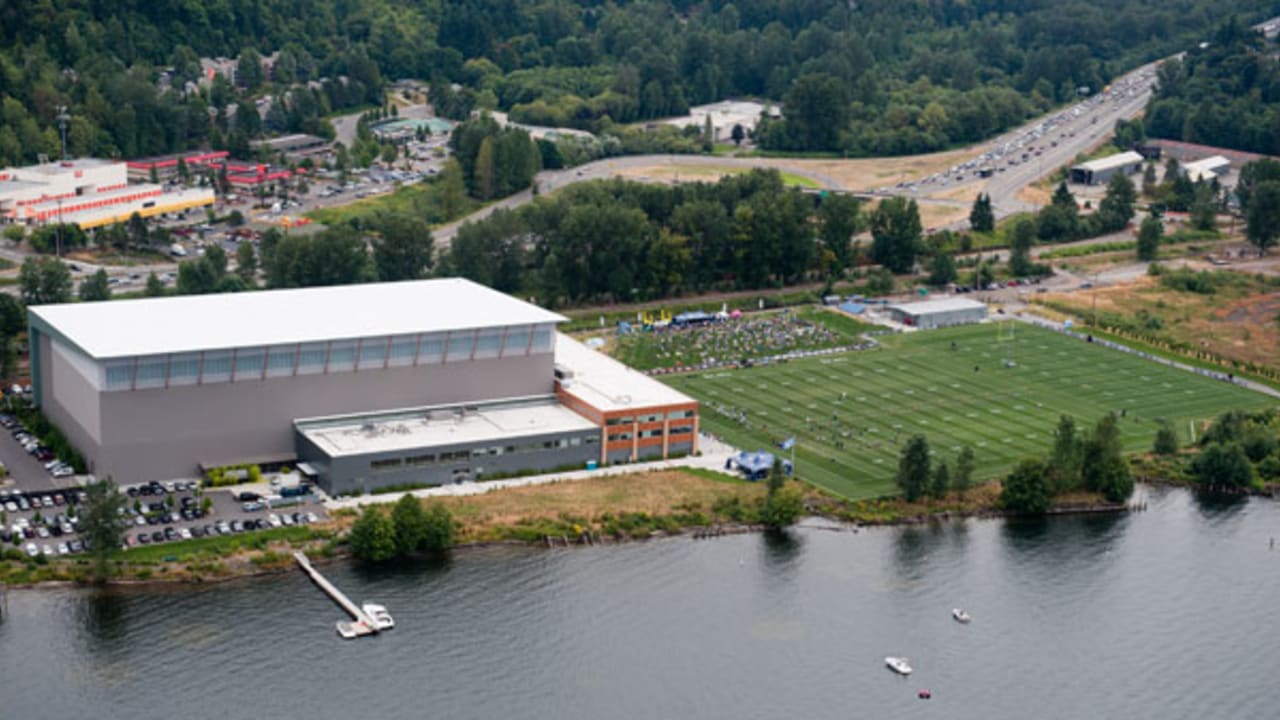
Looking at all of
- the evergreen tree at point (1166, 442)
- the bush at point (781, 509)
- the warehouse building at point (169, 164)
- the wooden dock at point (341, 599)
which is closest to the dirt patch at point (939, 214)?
the evergreen tree at point (1166, 442)

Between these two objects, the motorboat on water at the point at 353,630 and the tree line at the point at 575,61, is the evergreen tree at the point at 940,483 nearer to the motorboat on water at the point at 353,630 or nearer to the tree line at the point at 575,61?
the motorboat on water at the point at 353,630

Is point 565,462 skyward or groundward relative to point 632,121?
groundward

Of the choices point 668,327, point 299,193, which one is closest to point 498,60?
point 299,193

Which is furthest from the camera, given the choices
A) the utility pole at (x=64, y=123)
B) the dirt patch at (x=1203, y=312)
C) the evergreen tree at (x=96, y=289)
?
the utility pole at (x=64, y=123)

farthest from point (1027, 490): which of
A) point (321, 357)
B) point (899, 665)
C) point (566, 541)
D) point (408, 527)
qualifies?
point (321, 357)

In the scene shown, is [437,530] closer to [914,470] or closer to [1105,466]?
[914,470]

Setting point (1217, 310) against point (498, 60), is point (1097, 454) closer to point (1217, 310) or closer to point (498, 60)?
point (1217, 310)
